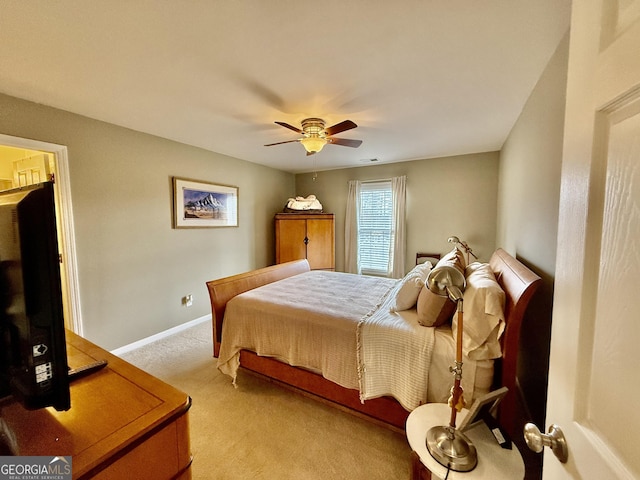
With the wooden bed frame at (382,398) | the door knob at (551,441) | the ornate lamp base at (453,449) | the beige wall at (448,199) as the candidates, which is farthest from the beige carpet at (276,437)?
the beige wall at (448,199)

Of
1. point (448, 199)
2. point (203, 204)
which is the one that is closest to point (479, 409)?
point (448, 199)

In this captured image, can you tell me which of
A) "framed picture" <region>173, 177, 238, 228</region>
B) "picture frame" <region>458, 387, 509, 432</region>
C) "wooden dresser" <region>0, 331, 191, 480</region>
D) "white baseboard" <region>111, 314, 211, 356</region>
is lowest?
"white baseboard" <region>111, 314, 211, 356</region>

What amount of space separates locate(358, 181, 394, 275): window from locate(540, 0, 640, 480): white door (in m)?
3.92

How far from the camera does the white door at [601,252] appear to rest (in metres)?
0.43

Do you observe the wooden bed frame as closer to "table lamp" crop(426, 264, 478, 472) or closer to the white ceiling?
"table lamp" crop(426, 264, 478, 472)

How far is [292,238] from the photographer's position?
180 inches

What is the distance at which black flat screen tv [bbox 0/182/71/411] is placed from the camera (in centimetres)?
62

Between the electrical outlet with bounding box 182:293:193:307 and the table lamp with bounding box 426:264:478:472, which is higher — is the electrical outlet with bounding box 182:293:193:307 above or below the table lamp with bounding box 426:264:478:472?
below

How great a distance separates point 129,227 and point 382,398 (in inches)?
120

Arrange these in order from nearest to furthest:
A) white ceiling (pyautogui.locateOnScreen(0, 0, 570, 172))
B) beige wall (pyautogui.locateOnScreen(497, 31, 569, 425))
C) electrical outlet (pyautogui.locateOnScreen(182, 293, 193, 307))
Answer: white ceiling (pyautogui.locateOnScreen(0, 0, 570, 172))
beige wall (pyautogui.locateOnScreen(497, 31, 569, 425))
electrical outlet (pyautogui.locateOnScreen(182, 293, 193, 307))

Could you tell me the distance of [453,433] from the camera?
1.11 m

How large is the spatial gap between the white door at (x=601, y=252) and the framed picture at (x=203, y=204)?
3.61 metres

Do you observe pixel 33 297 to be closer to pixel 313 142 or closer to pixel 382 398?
pixel 382 398

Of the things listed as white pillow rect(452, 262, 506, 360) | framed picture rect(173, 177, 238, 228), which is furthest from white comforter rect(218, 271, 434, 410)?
framed picture rect(173, 177, 238, 228)
